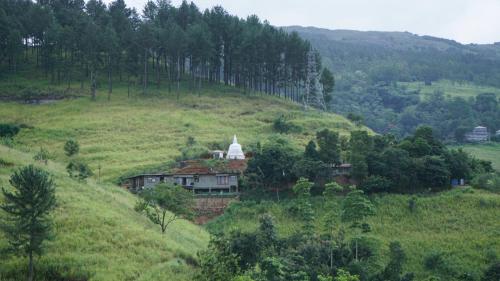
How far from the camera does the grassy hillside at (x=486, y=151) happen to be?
8736cm

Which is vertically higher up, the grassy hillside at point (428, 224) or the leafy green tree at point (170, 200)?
the leafy green tree at point (170, 200)

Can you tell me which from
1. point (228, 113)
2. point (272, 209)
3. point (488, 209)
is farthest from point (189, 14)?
point (488, 209)

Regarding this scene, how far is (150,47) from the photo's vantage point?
82.2 meters

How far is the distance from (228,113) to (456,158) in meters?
29.3

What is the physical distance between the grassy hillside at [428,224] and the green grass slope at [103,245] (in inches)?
374

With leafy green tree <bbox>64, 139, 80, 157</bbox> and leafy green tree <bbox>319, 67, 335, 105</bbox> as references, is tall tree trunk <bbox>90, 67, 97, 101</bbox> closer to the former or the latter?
leafy green tree <bbox>64, 139, 80, 157</bbox>

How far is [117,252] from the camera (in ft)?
95.7

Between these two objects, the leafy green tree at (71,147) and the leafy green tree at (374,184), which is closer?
the leafy green tree at (374,184)

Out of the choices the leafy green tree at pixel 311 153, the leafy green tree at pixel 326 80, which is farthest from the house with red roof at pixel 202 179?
the leafy green tree at pixel 326 80

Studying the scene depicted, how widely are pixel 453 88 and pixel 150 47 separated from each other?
382ft

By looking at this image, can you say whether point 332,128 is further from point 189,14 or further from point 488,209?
point 189,14

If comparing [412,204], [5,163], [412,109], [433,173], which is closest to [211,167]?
[412,204]

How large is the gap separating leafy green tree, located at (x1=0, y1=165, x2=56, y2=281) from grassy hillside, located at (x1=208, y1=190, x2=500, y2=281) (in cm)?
1730

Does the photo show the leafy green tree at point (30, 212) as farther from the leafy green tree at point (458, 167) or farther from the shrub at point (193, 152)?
the leafy green tree at point (458, 167)
